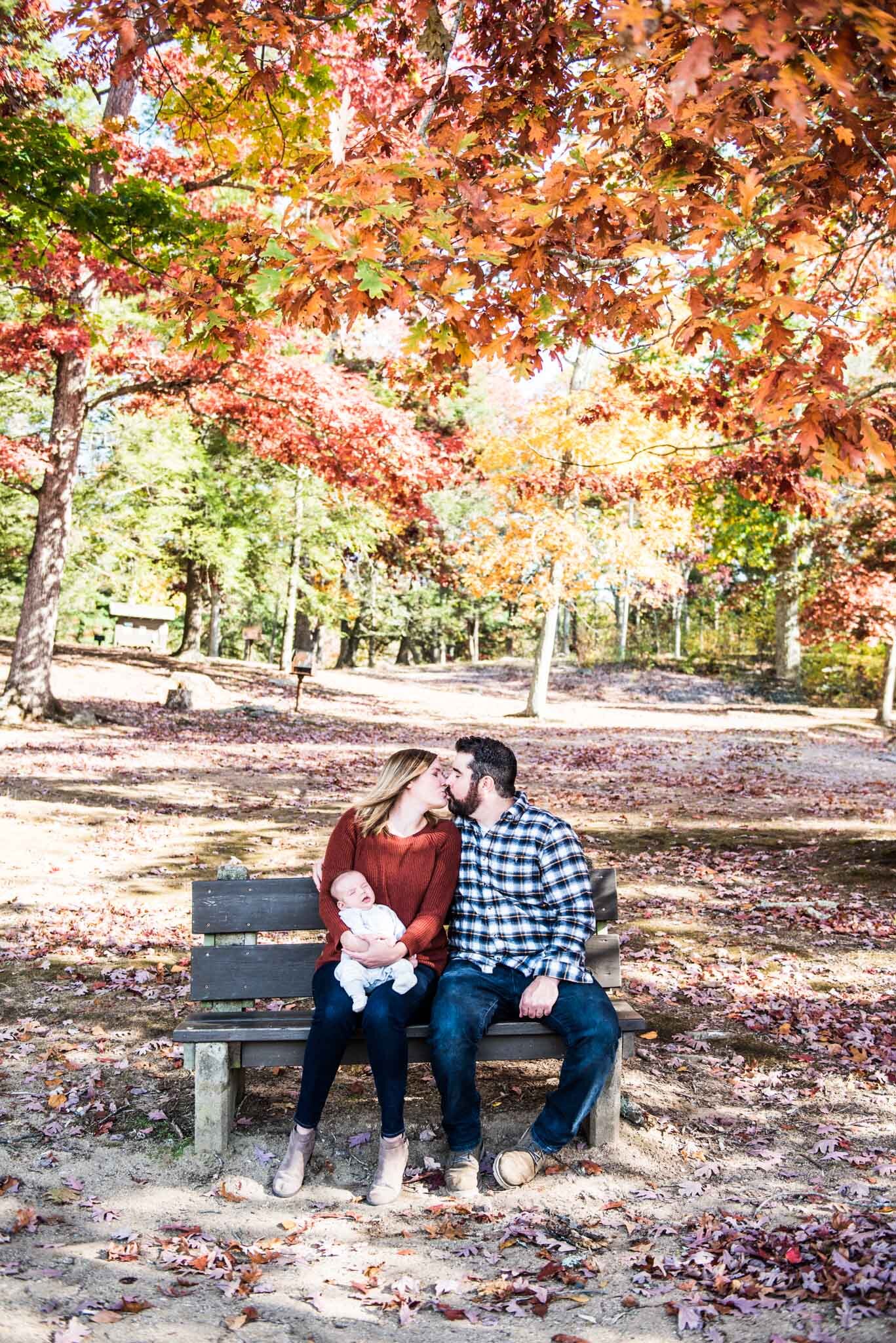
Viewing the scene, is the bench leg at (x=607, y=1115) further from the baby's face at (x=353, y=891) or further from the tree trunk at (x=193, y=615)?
the tree trunk at (x=193, y=615)

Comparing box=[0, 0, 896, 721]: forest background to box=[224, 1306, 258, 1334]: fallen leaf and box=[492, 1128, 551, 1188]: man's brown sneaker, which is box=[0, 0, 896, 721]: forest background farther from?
box=[224, 1306, 258, 1334]: fallen leaf

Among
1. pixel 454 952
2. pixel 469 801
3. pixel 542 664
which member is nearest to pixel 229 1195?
pixel 454 952

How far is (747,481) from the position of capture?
819 centimetres

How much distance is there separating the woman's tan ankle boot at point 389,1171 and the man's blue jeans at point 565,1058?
19cm

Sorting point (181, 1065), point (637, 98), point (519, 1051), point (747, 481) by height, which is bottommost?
point (181, 1065)

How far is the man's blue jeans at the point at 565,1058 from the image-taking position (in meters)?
3.72

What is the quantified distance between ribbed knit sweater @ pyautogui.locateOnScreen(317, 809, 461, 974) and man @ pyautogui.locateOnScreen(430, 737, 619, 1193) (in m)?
0.12

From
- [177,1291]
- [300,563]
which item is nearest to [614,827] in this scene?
[177,1291]

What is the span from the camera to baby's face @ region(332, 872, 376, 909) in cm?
386

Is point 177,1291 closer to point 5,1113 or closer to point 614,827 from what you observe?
point 5,1113

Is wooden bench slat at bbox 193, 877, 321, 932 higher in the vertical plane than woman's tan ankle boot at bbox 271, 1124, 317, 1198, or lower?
higher

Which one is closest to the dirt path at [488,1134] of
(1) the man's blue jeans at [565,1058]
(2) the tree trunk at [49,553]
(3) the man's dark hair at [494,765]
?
(1) the man's blue jeans at [565,1058]

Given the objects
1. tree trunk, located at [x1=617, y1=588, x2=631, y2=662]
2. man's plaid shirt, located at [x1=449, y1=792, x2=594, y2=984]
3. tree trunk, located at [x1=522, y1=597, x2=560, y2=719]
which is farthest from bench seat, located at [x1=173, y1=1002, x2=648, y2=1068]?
tree trunk, located at [x1=617, y1=588, x2=631, y2=662]

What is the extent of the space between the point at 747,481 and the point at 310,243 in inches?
200
